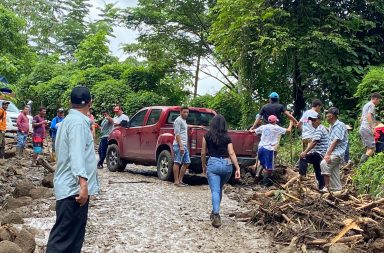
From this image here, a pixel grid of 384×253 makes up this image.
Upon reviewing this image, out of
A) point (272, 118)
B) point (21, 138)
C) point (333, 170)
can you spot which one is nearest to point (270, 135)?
point (272, 118)

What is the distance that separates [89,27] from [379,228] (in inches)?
1847

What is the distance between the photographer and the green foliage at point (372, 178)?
9124 millimetres

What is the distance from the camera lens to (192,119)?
12672 mm

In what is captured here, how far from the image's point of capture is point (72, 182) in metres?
4.73

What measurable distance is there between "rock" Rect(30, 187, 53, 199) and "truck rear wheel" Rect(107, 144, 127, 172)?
3.82 m

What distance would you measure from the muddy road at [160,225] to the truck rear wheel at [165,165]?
2.46 ft

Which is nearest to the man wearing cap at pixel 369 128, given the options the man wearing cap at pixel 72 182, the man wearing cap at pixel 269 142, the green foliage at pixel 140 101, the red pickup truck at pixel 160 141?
the man wearing cap at pixel 269 142

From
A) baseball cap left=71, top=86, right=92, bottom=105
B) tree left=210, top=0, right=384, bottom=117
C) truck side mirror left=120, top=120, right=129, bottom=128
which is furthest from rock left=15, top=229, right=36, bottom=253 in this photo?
tree left=210, top=0, right=384, bottom=117

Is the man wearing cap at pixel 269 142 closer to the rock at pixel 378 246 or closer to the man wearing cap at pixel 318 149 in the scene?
the man wearing cap at pixel 318 149

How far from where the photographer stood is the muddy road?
22.4 ft

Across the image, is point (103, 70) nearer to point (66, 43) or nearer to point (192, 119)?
point (192, 119)

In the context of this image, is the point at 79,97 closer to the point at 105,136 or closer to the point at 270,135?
the point at 270,135

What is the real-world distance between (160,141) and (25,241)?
6.32 metres

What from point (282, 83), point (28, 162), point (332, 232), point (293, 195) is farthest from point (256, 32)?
point (332, 232)
